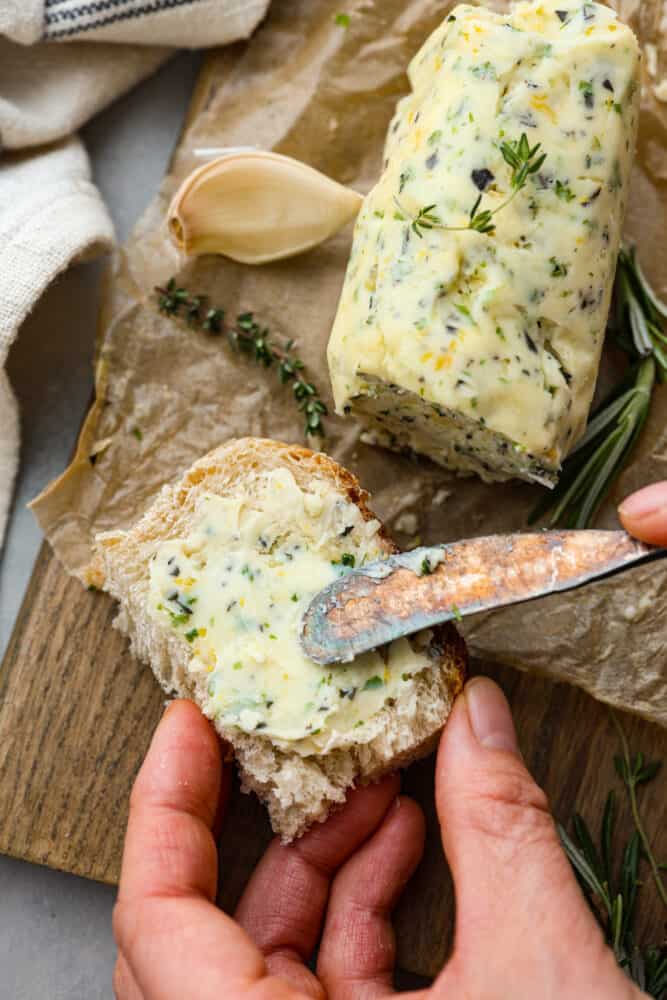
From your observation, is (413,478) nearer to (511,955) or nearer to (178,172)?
(178,172)

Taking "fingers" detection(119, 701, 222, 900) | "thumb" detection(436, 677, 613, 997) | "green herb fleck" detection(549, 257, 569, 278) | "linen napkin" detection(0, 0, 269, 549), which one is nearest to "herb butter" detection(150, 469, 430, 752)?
"fingers" detection(119, 701, 222, 900)

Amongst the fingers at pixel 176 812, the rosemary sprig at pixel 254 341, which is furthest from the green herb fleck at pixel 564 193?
the fingers at pixel 176 812

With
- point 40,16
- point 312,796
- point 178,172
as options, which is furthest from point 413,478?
point 40,16

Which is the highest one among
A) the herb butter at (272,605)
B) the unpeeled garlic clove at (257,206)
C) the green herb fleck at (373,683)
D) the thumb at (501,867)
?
the unpeeled garlic clove at (257,206)

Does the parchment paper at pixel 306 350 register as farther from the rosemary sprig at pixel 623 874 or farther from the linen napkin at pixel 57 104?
the rosemary sprig at pixel 623 874

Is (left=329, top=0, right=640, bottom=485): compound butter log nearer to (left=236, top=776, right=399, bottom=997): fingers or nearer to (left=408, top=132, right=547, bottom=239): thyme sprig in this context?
(left=408, top=132, right=547, bottom=239): thyme sprig

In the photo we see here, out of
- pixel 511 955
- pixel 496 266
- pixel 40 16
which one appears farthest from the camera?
pixel 40 16
